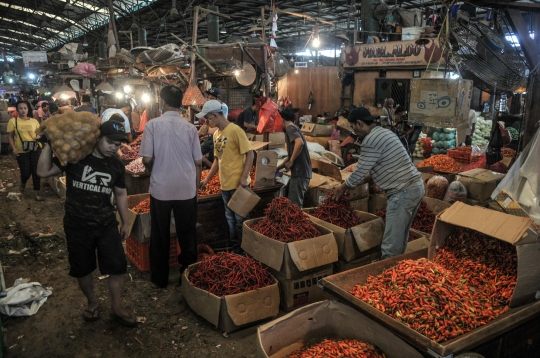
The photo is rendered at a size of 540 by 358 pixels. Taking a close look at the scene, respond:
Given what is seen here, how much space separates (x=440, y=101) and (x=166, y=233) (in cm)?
360

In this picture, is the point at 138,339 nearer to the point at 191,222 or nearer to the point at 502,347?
the point at 191,222

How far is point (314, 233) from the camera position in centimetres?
429

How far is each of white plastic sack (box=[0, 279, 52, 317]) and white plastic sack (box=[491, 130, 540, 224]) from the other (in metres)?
4.90

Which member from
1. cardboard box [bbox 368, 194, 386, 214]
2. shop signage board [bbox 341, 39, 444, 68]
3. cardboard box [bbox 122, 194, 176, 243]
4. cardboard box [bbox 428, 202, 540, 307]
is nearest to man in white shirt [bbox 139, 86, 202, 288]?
cardboard box [bbox 122, 194, 176, 243]

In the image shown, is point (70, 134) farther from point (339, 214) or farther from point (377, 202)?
point (377, 202)

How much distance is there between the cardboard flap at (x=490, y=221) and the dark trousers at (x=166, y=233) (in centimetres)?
270

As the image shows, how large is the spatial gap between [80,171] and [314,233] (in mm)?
2434

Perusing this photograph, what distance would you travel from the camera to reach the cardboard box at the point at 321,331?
279cm

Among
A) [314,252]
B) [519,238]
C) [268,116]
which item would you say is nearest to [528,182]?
[519,238]

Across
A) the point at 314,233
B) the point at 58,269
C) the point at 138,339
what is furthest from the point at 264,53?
the point at 138,339

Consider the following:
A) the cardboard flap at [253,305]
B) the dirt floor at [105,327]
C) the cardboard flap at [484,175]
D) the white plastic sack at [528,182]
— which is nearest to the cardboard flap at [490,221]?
the white plastic sack at [528,182]

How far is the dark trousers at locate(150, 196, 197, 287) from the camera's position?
4406mm

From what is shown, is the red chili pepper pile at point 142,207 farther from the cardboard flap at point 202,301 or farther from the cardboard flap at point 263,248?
the cardboard flap at point 263,248

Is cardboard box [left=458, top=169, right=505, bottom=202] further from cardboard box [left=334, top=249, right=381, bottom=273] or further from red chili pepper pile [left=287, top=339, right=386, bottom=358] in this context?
red chili pepper pile [left=287, top=339, right=386, bottom=358]
